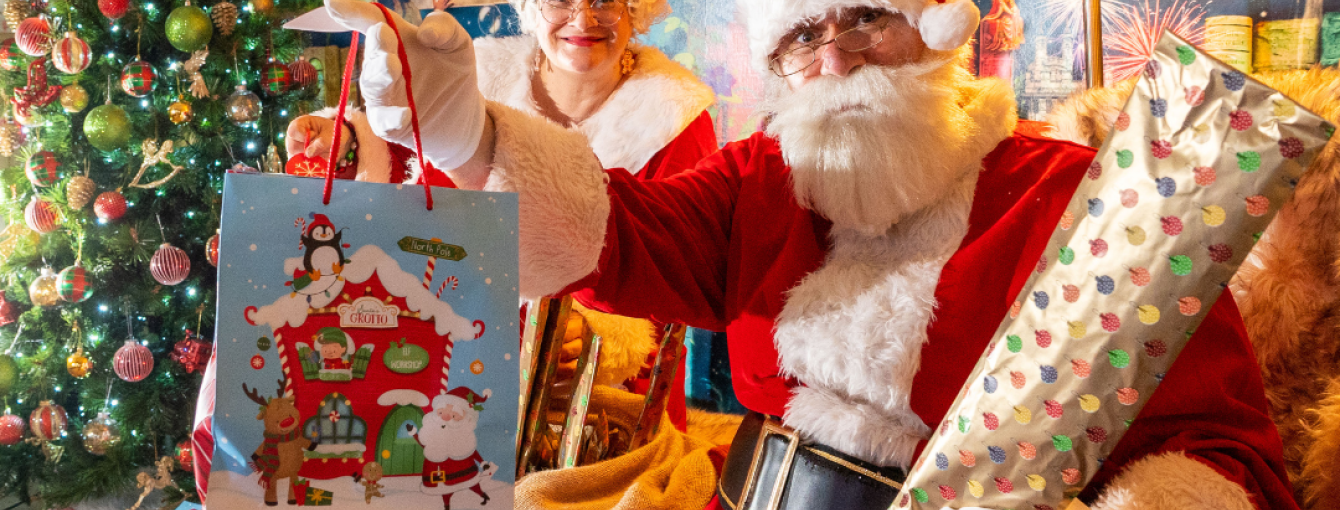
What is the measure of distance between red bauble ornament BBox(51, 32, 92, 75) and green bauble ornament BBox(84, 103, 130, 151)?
0.15 m

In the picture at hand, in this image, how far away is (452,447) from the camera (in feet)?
2.50

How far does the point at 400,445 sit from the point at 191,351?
2702 millimetres

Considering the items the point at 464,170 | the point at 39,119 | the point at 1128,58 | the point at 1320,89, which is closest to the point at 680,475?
the point at 464,170

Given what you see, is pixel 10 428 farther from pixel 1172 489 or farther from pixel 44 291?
pixel 1172 489

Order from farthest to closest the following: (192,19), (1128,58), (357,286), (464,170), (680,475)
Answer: (192,19) → (1128,58) → (680,475) → (464,170) → (357,286)

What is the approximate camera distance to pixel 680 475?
1.73 metres

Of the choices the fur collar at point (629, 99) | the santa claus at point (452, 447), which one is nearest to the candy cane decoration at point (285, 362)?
the santa claus at point (452, 447)

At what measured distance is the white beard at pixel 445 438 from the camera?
0.76 metres

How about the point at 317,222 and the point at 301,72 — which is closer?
the point at 317,222

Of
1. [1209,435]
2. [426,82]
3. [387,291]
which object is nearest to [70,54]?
[426,82]

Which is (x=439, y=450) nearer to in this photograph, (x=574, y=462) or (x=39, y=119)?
(x=574, y=462)

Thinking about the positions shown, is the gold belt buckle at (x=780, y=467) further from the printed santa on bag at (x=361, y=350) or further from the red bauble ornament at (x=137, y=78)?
the red bauble ornament at (x=137, y=78)

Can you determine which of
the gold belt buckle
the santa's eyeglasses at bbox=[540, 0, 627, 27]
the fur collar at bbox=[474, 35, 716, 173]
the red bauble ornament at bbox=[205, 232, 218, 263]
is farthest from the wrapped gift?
the red bauble ornament at bbox=[205, 232, 218, 263]

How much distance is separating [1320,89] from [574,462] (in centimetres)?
149
